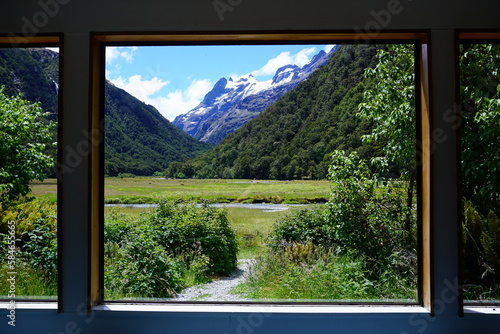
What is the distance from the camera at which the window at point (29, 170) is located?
2.79 metres

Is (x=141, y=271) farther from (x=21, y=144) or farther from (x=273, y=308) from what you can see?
(x=21, y=144)

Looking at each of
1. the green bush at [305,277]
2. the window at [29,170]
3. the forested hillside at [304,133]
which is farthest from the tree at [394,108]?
the window at [29,170]

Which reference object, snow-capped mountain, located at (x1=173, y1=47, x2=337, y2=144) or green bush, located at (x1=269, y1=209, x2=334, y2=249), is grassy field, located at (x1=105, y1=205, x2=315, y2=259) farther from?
snow-capped mountain, located at (x1=173, y1=47, x2=337, y2=144)

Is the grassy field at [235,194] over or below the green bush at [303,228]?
over

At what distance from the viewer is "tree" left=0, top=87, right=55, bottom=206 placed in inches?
114

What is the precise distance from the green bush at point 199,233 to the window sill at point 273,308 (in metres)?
0.35

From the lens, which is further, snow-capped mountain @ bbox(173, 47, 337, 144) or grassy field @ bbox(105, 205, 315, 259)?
snow-capped mountain @ bbox(173, 47, 337, 144)

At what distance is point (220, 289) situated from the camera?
109 inches

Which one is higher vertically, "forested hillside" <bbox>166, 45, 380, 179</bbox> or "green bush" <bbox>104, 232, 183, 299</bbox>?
"forested hillside" <bbox>166, 45, 380, 179</bbox>

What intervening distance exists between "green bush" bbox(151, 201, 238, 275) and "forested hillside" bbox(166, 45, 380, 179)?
33 centimetres

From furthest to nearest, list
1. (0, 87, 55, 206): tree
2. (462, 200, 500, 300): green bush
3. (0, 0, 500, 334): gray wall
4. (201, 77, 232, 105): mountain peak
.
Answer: (201, 77, 232, 105): mountain peak → (0, 87, 55, 206): tree → (462, 200, 500, 300): green bush → (0, 0, 500, 334): gray wall

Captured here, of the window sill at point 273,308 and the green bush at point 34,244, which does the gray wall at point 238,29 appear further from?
the green bush at point 34,244

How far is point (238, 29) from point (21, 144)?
2097 millimetres

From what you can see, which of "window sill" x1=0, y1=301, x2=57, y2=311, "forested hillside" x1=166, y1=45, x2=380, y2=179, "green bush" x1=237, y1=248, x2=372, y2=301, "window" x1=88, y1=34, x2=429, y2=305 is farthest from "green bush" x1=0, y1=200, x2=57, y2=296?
"green bush" x1=237, y1=248, x2=372, y2=301
